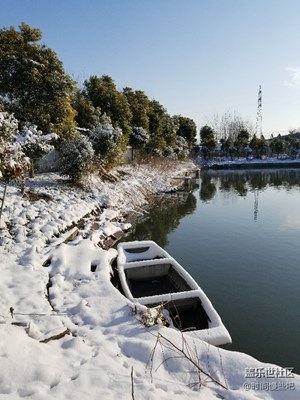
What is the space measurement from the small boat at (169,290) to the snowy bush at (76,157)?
5.76 meters

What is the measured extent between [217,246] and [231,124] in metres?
60.3

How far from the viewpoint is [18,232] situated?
755 cm

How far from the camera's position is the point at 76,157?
12.9m

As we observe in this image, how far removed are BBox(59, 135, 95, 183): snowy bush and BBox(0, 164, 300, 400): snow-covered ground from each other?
5.84 m

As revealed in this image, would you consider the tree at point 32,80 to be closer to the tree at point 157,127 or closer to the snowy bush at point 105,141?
the snowy bush at point 105,141

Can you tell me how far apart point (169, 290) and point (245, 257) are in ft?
10.8

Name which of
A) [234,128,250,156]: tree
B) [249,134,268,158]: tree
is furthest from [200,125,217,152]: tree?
[249,134,268,158]: tree

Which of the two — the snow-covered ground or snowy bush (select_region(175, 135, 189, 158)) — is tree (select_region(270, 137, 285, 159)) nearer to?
snowy bush (select_region(175, 135, 189, 158))

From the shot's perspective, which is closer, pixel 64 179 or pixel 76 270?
pixel 76 270

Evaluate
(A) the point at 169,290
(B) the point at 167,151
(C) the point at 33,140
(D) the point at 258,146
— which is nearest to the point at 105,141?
(C) the point at 33,140

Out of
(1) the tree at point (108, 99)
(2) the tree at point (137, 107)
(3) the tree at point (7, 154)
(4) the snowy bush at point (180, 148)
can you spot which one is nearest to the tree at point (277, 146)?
(4) the snowy bush at point (180, 148)

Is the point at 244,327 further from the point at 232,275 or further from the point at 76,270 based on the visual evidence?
the point at 76,270

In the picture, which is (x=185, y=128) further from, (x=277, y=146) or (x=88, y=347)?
(x=88, y=347)

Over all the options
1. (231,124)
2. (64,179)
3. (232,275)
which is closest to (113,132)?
(64,179)
